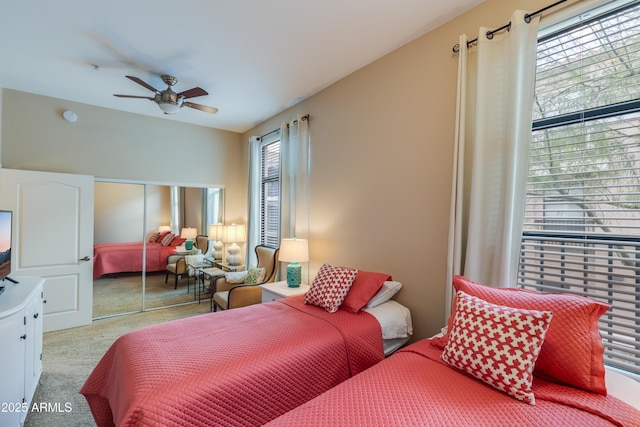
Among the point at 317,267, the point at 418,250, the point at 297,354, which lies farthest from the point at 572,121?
the point at 317,267

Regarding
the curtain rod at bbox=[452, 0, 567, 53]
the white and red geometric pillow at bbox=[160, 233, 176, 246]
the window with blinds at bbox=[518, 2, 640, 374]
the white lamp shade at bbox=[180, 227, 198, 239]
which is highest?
the curtain rod at bbox=[452, 0, 567, 53]

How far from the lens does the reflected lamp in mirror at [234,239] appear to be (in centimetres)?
453

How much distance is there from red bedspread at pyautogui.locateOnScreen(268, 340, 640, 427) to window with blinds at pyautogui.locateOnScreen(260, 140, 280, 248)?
2974 millimetres

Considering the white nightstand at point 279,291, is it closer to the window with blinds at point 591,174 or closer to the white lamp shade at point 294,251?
the white lamp shade at point 294,251

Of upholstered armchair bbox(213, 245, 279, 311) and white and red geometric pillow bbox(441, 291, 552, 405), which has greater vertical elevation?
white and red geometric pillow bbox(441, 291, 552, 405)

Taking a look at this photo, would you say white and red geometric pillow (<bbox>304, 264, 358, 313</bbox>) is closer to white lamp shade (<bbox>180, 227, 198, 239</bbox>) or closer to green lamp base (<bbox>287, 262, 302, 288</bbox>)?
green lamp base (<bbox>287, 262, 302, 288</bbox>)

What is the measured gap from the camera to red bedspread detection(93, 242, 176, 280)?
384cm

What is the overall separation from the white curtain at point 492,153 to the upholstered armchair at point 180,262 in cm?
376

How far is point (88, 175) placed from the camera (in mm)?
3707

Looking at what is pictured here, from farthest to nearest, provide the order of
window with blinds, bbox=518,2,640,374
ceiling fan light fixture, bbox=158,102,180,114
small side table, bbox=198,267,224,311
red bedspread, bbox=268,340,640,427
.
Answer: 1. small side table, bbox=198,267,224,311
2. ceiling fan light fixture, bbox=158,102,180,114
3. window with blinds, bbox=518,2,640,374
4. red bedspread, bbox=268,340,640,427

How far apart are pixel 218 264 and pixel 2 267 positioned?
8.55ft

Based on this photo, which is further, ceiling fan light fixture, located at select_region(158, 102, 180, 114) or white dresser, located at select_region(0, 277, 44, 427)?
ceiling fan light fixture, located at select_region(158, 102, 180, 114)

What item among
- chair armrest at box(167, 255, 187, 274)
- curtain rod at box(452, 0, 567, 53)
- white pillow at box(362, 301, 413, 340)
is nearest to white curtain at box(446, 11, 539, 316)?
curtain rod at box(452, 0, 567, 53)

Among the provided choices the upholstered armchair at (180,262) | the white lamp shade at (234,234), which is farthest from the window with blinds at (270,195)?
the upholstered armchair at (180,262)
